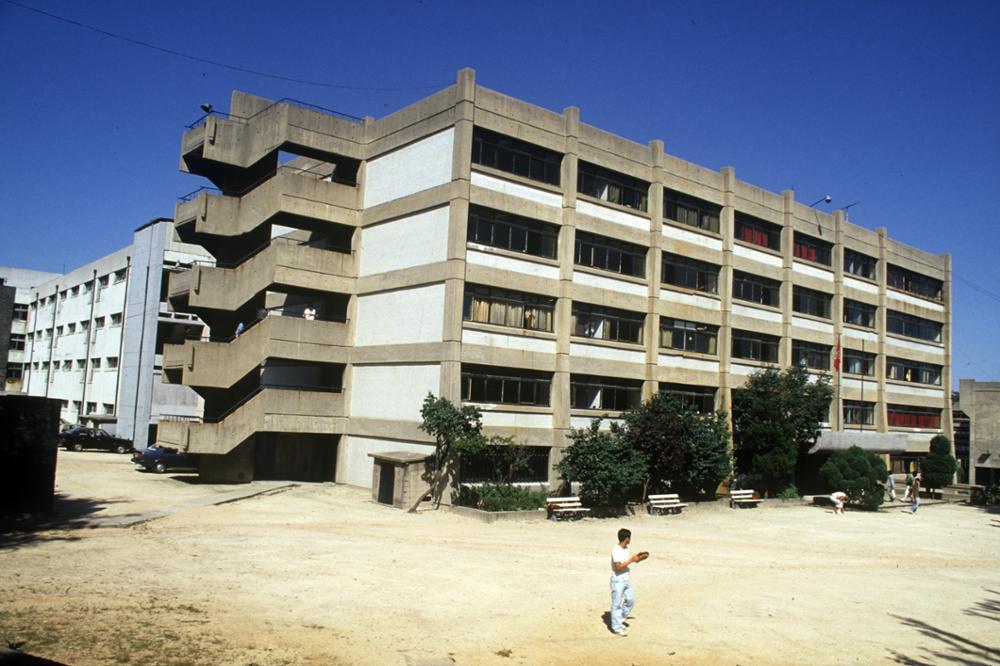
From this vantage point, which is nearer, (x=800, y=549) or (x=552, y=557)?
(x=552, y=557)

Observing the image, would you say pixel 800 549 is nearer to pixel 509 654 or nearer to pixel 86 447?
pixel 509 654

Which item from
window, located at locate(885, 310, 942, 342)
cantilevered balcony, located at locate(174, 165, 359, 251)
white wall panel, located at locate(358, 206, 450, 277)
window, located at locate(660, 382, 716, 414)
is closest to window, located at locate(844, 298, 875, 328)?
window, located at locate(885, 310, 942, 342)

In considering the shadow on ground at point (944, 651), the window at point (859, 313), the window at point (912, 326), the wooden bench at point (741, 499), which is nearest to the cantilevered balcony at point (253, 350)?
the wooden bench at point (741, 499)

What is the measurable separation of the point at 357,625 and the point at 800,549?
766 inches

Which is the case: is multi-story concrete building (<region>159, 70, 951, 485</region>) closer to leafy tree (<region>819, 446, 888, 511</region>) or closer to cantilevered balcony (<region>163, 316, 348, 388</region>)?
cantilevered balcony (<region>163, 316, 348, 388</region>)

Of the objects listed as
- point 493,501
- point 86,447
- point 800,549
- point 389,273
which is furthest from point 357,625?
point 86,447

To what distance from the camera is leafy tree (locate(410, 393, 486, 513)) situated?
1235 inches

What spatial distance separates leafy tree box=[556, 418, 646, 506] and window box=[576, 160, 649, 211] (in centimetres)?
1270

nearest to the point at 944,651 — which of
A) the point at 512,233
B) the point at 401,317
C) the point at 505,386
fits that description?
the point at 505,386

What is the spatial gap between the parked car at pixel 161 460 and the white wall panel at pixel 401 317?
1152cm

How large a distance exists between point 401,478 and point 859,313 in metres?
41.0

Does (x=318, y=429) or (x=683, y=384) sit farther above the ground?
(x=683, y=384)

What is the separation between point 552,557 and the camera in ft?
74.2

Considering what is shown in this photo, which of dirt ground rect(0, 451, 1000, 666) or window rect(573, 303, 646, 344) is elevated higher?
window rect(573, 303, 646, 344)
